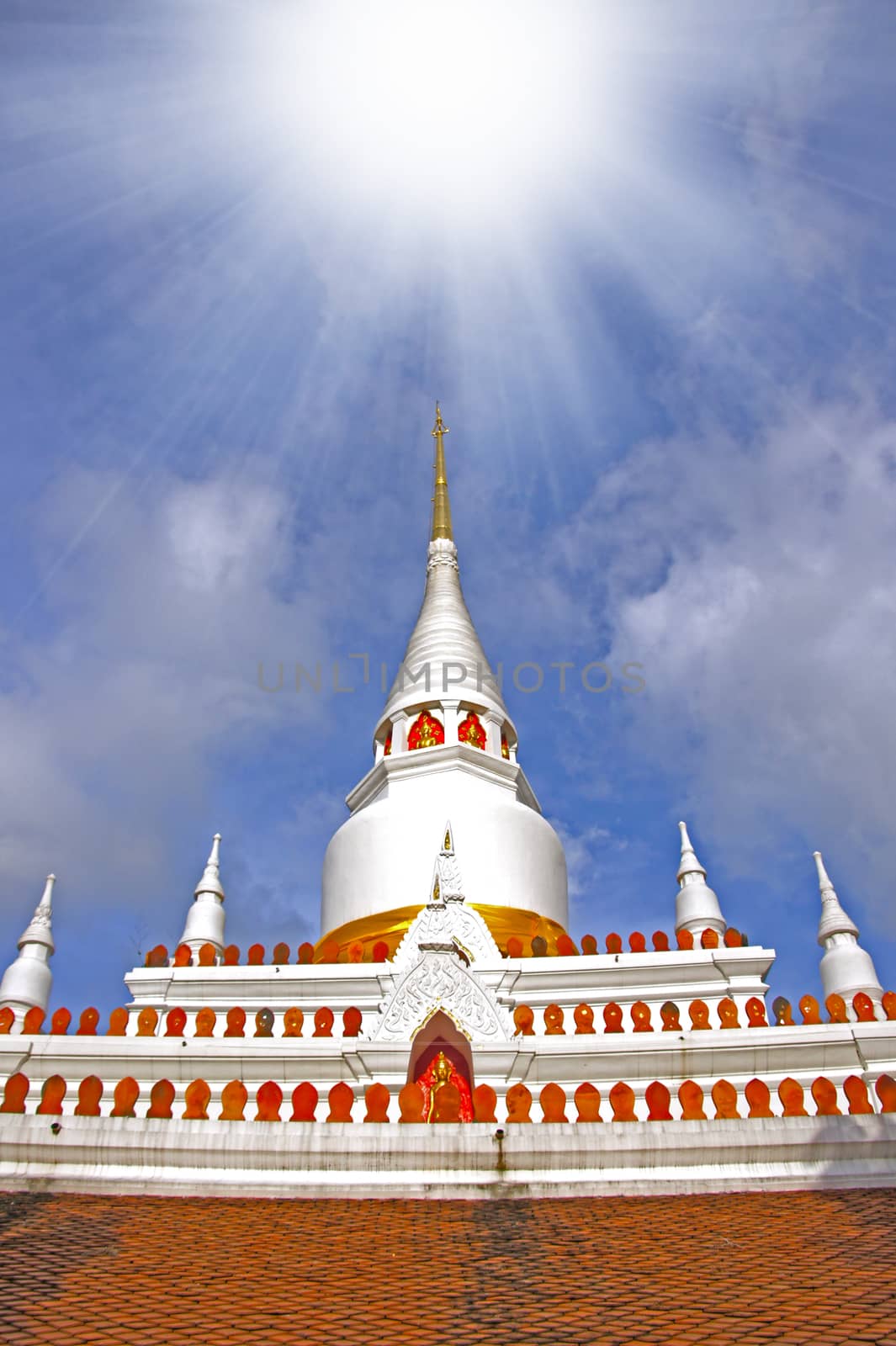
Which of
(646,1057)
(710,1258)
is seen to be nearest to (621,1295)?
(710,1258)

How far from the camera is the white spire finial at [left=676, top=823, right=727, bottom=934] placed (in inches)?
822

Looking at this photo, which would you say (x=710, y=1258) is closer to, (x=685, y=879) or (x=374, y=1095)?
(x=374, y=1095)

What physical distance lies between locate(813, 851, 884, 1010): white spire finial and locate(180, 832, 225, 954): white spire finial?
42.7 ft

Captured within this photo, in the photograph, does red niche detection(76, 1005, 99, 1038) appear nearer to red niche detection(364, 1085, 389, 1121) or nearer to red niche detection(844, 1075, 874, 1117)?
red niche detection(364, 1085, 389, 1121)

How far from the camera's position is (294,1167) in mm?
9172

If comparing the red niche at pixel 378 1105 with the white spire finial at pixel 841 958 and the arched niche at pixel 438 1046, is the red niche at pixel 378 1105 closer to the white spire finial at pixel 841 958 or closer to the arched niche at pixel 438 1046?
the arched niche at pixel 438 1046

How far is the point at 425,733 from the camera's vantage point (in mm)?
24156

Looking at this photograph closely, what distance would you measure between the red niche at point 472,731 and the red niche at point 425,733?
492 mm

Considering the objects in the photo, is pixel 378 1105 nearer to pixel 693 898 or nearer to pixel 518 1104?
pixel 518 1104

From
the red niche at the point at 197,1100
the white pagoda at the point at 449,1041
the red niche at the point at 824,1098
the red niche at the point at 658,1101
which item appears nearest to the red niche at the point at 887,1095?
the white pagoda at the point at 449,1041

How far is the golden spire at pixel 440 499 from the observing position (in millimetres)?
33219

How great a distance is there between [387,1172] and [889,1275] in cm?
471

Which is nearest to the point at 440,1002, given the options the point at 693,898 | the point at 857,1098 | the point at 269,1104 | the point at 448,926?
the point at 448,926

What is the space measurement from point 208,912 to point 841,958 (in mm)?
14116
